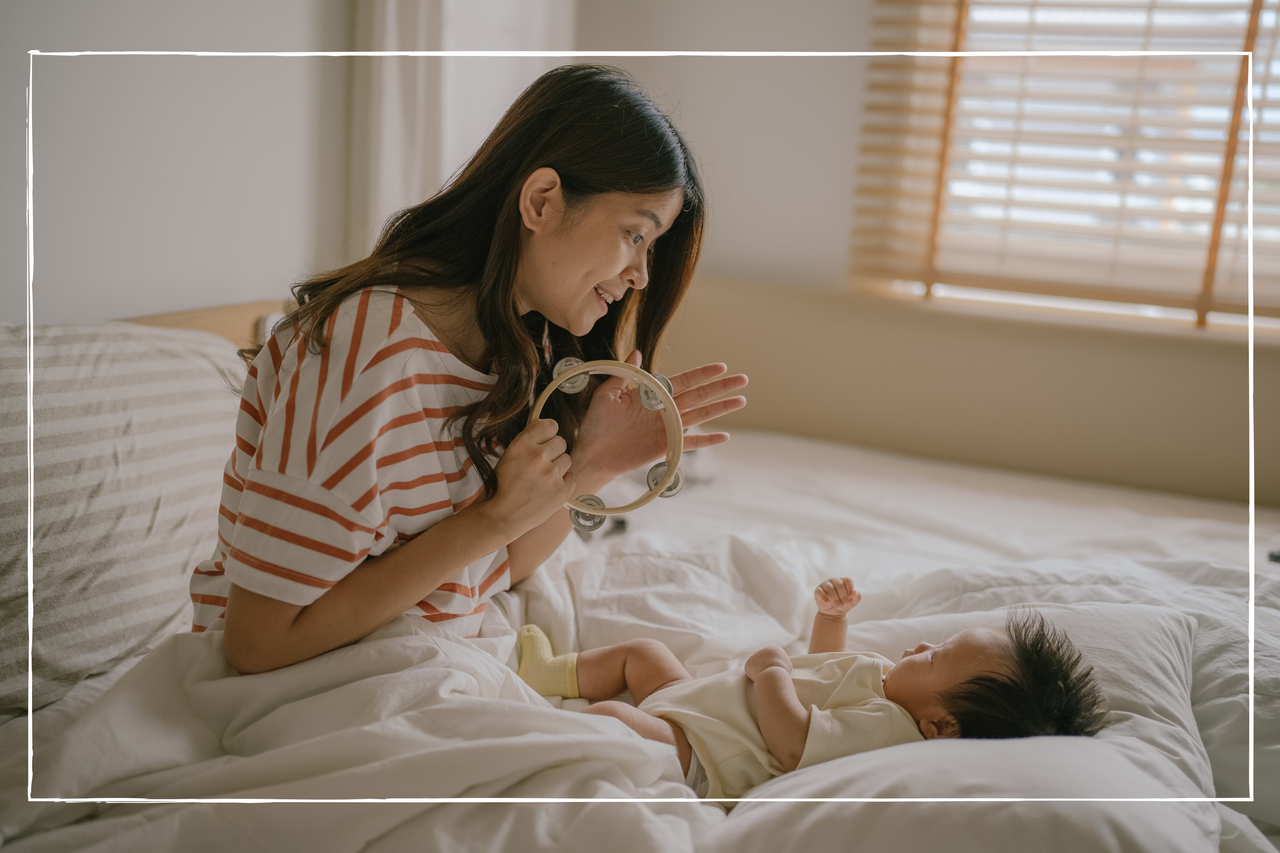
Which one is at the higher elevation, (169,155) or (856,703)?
(169,155)

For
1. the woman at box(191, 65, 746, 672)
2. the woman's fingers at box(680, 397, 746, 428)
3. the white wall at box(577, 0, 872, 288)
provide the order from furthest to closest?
1. the white wall at box(577, 0, 872, 288)
2. the woman's fingers at box(680, 397, 746, 428)
3. the woman at box(191, 65, 746, 672)

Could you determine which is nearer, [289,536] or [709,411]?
[289,536]

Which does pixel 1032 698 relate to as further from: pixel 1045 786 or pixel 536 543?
pixel 536 543

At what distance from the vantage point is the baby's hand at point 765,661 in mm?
844

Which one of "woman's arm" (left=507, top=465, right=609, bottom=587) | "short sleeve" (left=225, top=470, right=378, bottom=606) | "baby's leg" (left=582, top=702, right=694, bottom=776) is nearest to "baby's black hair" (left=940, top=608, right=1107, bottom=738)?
"baby's leg" (left=582, top=702, right=694, bottom=776)

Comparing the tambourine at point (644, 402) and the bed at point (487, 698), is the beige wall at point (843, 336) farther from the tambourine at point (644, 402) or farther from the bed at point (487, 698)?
the tambourine at point (644, 402)

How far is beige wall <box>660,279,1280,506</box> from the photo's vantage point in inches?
66.5

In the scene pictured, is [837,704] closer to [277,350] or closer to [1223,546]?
[277,350]

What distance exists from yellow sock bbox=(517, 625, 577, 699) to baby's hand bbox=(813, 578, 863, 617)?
28cm

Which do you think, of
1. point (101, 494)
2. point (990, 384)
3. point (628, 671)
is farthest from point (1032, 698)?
point (990, 384)

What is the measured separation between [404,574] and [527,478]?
0.44ft

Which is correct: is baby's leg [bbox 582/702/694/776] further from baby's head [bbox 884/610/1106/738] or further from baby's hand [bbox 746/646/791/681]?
baby's head [bbox 884/610/1106/738]

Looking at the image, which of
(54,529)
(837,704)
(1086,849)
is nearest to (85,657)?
(54,529)

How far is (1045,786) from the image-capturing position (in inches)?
24.2
